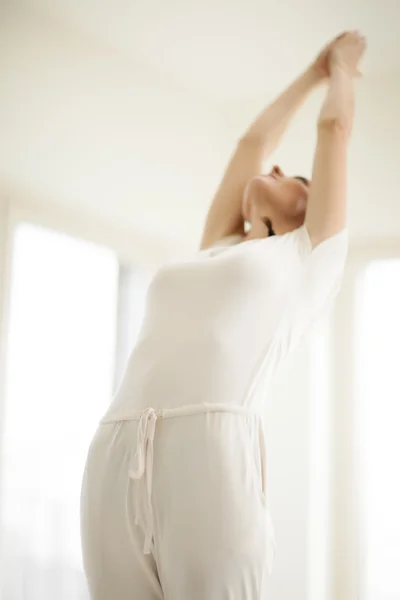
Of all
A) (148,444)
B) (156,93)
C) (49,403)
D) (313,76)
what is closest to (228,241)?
(313,76)

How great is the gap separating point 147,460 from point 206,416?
116 mm

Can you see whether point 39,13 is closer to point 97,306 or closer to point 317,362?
point 97,306

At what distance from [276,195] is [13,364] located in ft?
3.93

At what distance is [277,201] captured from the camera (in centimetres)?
160

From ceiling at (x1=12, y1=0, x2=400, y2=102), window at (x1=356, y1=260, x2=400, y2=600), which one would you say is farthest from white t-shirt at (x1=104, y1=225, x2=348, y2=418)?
window at (x1=356, y1=260, x2=400, y2=600)

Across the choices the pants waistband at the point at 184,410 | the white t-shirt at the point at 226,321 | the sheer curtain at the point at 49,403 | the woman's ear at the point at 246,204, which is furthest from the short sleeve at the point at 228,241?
the sheer curtain at the point at 49,403

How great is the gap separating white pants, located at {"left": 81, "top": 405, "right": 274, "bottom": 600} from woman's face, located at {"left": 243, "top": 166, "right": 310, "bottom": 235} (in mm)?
467

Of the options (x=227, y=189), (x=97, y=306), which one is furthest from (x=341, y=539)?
(x=227, y=189)

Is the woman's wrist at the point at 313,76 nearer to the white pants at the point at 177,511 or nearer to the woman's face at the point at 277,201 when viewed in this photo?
the woman's face at the point at 277,201

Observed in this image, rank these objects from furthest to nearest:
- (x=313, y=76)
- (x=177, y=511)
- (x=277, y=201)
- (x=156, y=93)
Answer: (x=156, y=93) → (x=313, y=76) → (x=277, y=201) → (x=177, y=511)

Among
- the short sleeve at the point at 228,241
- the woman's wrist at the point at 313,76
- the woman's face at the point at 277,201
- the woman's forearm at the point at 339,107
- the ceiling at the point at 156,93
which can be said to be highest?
the ceiling at the point at 156,93

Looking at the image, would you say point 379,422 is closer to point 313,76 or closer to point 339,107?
point 313,76

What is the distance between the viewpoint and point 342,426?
3035 millimetres

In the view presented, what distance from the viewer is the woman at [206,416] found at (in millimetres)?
1232
